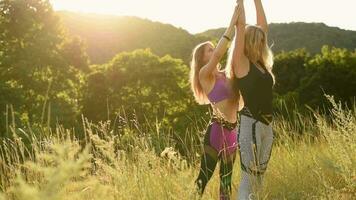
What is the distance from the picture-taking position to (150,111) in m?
37.4

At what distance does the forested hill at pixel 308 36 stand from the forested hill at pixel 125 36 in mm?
11661

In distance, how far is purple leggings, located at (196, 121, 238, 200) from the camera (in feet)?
16.1

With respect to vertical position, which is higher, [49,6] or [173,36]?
[49,6]

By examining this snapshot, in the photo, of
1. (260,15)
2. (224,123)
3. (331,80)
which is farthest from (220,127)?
(331,80)

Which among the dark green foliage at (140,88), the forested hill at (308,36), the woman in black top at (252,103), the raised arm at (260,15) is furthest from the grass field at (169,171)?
the forested hill at (308,36)

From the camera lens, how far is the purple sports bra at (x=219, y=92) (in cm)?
490

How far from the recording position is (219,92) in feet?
16.1

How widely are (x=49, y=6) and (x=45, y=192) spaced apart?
3441cm

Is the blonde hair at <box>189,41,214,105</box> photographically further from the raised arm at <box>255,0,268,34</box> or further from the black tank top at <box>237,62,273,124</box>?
the black tank top at <box>237,62,273,124</box>

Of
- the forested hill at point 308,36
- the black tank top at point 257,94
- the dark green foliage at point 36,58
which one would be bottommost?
the forested hill at point 308,36

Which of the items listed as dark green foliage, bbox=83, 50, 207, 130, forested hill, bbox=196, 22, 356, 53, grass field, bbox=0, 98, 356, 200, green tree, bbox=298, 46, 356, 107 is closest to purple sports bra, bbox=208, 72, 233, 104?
grass field, bbox=0, 98, 356, 200

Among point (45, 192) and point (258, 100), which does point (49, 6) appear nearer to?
point (258, 100)

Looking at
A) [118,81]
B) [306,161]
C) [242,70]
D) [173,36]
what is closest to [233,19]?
[242,70]

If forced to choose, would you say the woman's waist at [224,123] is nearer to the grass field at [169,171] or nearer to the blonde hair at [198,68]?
the blonde hair at [198,68]
